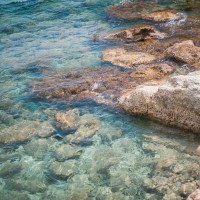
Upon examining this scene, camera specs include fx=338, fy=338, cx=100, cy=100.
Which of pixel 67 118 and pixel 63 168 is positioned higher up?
pixel 67 118

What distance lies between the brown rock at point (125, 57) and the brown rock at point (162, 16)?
527 centimetres

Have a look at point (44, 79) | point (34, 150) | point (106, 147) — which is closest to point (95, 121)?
point (106, 147)

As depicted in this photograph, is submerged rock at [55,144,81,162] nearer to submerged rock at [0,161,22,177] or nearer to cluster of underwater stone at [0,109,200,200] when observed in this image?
cluster of underwater stone at [0,109,200,200]

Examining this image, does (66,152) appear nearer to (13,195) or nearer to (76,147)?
(76,147)

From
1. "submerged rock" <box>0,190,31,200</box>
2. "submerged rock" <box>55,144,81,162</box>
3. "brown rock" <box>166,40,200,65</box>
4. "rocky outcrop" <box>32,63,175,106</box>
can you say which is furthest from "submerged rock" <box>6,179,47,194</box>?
"brown rock" <box>166,40,200,65</box>

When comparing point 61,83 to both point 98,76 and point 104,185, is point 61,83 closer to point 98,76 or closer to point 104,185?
point 98,76

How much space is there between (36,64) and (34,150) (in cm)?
605

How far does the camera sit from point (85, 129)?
9703 millimetres

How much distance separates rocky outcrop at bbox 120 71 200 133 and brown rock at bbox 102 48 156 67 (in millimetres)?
3279

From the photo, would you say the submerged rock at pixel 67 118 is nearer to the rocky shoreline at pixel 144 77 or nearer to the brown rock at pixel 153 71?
the rocky shoreline at pixel 144 77

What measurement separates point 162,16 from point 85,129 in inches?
453

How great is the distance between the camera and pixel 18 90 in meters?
12.4

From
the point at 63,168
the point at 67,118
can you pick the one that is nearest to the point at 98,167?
the point at 63,168

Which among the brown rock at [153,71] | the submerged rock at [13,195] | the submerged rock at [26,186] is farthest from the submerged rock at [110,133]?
the brown rock at [153,71]
